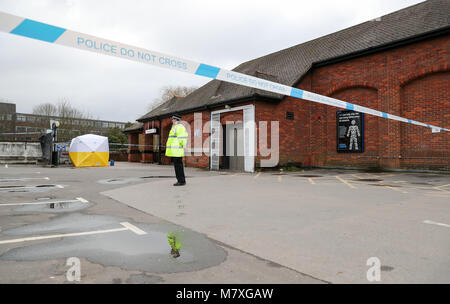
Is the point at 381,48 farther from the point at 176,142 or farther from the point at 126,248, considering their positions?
the point at 126,248

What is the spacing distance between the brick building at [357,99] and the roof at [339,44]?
54 millimetres

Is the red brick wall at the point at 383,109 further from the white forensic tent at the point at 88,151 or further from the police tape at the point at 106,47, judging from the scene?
the white forensic tent at the point at 88,151

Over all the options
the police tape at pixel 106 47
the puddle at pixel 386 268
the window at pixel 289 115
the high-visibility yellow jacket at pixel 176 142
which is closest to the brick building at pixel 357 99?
the window at pixel 289 115

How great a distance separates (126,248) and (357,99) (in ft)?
43.3

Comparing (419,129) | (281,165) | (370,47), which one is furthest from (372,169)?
(370,47)

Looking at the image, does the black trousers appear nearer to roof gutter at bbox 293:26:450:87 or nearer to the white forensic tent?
roof gutter at bbox 293:26:450:87

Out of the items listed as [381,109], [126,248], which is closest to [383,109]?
[381,109]

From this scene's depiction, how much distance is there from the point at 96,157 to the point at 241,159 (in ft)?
29.4

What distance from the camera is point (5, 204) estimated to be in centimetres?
495

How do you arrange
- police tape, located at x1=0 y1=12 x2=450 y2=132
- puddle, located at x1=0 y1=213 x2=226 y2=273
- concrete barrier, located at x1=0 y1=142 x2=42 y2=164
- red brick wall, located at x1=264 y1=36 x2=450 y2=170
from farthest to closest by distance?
concrete barrier, located at x1=0 y1=142 x2=42 y2=164, red brick wall, located at x1=264 y1=36 x2=450 y2=170, police tape, located at x1=0 y1=12 x2=450 y2=132, puddle, located at x1=0 y1=213 x2=226 y2=273

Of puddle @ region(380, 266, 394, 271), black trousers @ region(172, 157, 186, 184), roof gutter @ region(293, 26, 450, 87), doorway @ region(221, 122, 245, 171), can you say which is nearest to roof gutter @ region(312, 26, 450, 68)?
roof gutter @ region(293, 26, 450, 87)

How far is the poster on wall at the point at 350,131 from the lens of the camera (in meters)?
13.2

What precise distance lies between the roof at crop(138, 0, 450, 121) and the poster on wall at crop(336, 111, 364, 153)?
112 inches

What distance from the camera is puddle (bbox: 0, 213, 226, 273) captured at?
2361 mm
